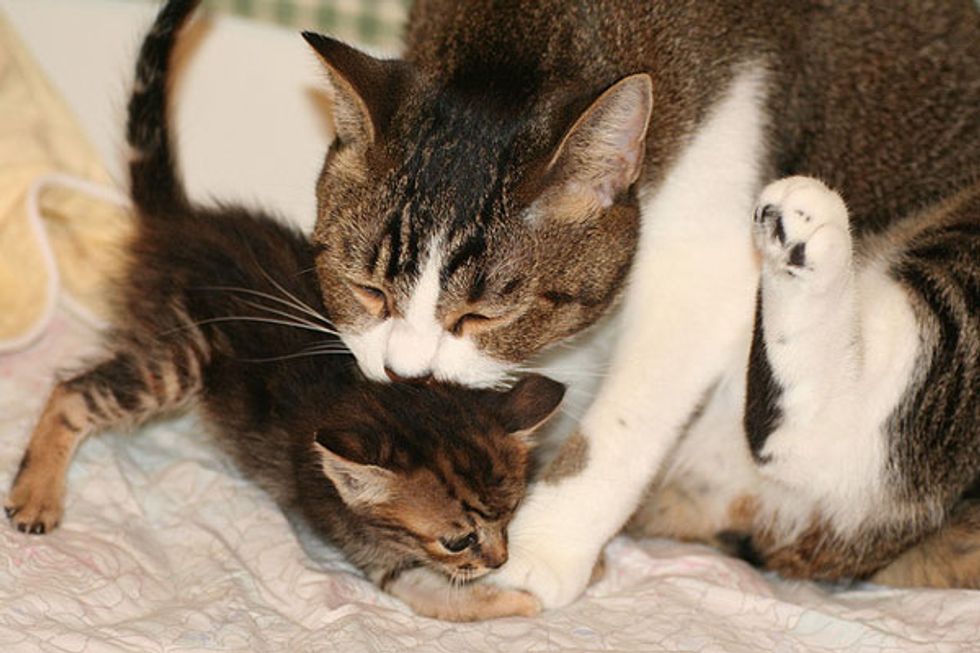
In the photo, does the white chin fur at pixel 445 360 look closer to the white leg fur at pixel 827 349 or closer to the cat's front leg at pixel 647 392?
the cat's front leg at pixel 647 392

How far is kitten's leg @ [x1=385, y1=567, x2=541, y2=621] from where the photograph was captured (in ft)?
6.73

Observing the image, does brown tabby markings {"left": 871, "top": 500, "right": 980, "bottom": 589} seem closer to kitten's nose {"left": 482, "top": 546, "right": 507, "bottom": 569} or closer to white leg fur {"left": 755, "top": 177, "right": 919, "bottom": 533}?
white leg fur {"left": 755, "top": 177, "right": 919, "bottom": 533}

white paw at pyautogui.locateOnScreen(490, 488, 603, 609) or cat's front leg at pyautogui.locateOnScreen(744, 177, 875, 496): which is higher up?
cat's front leg at pyautogui.locateOnScreen(744, 177, 875, 496)

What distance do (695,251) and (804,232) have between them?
25cm

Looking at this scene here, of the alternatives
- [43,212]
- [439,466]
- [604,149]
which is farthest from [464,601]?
[43,212]

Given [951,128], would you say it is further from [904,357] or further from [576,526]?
[576,526]

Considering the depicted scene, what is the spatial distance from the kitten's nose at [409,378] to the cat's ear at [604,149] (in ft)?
0.98

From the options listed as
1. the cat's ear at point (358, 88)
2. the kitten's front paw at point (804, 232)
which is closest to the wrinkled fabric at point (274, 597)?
the kitten's front paw at point (804, 232)

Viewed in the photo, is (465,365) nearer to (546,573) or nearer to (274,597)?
(546,573)

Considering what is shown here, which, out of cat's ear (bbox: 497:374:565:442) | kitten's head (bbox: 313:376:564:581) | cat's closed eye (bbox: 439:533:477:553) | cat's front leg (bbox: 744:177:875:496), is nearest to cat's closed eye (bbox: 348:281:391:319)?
kitten's head (bbox: 313:376:564:581)

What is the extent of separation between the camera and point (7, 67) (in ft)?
9.04

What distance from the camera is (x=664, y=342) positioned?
2.07 m

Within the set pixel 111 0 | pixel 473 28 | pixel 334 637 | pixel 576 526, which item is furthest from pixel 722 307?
pixel 111 0

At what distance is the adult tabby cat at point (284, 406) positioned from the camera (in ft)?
6.49
